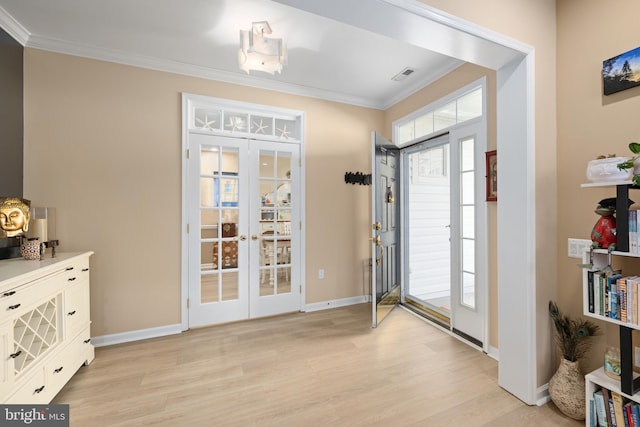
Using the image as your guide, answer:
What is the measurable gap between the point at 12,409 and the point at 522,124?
337cm

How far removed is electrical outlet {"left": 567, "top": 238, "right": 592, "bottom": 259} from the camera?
167 cm

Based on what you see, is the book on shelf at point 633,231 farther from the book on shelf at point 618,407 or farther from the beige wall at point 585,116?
the book on shelf at point 618,407

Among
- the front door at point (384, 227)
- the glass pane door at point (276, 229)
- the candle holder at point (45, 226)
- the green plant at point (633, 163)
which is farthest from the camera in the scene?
the glass pane door at point (276, 229)

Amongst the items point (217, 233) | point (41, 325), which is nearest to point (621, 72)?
point (217, 233)

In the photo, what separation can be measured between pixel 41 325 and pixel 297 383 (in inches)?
68.2

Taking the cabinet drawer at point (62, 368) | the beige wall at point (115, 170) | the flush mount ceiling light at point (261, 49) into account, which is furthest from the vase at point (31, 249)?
the flush mount ceiling light at point (261, 49)

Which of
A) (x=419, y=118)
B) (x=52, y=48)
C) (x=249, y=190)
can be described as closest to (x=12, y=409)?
(x=249, y=190)

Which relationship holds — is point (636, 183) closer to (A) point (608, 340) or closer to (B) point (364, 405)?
(A) point (608, 340)

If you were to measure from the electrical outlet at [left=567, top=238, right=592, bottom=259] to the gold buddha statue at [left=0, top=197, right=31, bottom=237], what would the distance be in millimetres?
3879

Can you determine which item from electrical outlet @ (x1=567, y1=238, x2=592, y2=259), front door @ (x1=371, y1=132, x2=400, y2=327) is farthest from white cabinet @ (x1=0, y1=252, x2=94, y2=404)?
electrical outlet @ (x1=567, y1=238, x2=592, y2=259)

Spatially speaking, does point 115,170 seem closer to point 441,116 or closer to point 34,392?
point 34,392

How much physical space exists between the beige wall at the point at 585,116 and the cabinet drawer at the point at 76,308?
350cm

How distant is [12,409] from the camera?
1.40m

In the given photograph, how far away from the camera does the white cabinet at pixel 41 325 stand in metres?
1.40
